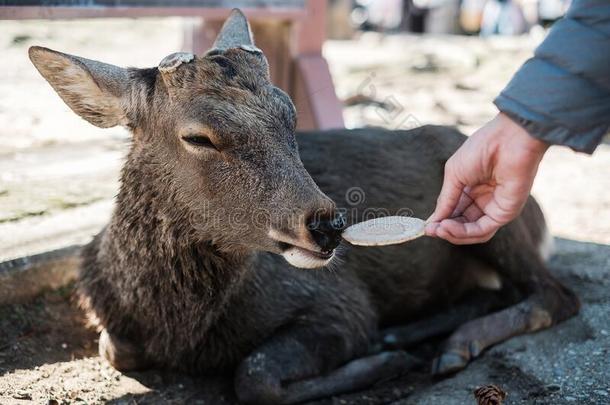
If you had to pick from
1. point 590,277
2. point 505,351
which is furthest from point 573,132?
point 590,277

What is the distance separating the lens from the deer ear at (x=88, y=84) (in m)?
4.08

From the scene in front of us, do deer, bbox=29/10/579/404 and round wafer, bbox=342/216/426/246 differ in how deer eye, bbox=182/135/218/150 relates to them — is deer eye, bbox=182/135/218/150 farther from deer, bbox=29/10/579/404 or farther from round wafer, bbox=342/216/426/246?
round wafer, bbox=342/216/426/246

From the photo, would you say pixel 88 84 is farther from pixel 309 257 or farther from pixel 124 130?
pixel 124 130

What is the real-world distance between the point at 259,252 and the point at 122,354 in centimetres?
98

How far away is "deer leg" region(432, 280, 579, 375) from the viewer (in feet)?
15.7

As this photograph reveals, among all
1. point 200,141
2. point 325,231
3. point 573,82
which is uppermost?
point 573,82

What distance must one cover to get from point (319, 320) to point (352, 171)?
3.68 feet

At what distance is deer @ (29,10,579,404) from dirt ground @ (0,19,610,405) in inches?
5.7

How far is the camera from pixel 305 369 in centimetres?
446

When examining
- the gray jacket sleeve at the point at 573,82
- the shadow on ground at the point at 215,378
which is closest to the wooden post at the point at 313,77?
the shadow on ground at the point at 215,378

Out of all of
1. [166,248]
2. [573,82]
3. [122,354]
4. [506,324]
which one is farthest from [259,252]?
[573,82]

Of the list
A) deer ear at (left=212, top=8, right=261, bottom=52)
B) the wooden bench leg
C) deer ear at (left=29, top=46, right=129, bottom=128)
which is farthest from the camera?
the wooden bench leg

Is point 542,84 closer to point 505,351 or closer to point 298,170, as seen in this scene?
point 298,170

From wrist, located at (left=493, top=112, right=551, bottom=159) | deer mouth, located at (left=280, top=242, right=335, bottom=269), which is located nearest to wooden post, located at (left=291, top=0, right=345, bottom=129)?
deer mouth, located at (left=280, top=242, right=335, bottom=269)
